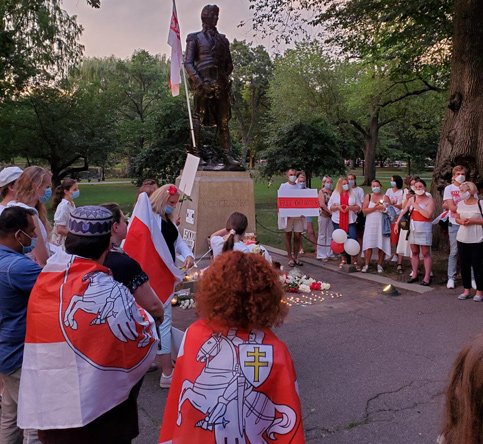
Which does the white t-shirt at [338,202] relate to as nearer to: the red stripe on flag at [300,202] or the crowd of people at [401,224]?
the crowd of people at [401,224]

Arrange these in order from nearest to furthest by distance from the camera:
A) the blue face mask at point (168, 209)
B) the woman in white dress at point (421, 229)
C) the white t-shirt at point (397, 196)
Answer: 1. the blue face mask at point (168, 209)
2. the woman in white dress at point (421, 229)
3. the white t-shirt at point (397, 196)

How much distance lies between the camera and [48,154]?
93.0 feet

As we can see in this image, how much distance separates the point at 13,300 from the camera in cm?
260

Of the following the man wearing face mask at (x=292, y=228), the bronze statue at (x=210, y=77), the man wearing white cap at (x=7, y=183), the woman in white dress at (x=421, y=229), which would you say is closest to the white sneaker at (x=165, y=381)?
the man wearing white cap at (x=7, y=183)

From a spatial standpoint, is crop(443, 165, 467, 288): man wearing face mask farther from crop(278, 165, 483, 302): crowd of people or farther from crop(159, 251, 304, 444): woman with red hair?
crop(159, 251, 304, 444): woman with red hair

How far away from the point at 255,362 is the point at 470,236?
593 cm

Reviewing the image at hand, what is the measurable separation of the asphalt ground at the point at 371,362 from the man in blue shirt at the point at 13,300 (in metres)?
1.03

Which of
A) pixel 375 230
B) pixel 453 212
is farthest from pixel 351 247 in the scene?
pixel 453 212

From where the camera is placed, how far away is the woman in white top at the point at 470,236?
6.75 metres

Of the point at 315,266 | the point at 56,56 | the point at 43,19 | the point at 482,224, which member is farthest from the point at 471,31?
the point at 56,56

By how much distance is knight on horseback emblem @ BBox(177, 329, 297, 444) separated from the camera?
1.87 m

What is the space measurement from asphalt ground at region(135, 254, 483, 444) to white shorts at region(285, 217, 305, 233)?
2.02 metres

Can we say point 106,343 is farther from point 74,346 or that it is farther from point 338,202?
point 338,202

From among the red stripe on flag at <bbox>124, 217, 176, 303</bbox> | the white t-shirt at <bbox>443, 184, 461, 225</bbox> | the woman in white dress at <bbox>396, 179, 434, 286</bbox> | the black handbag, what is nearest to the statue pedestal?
the black handbag
